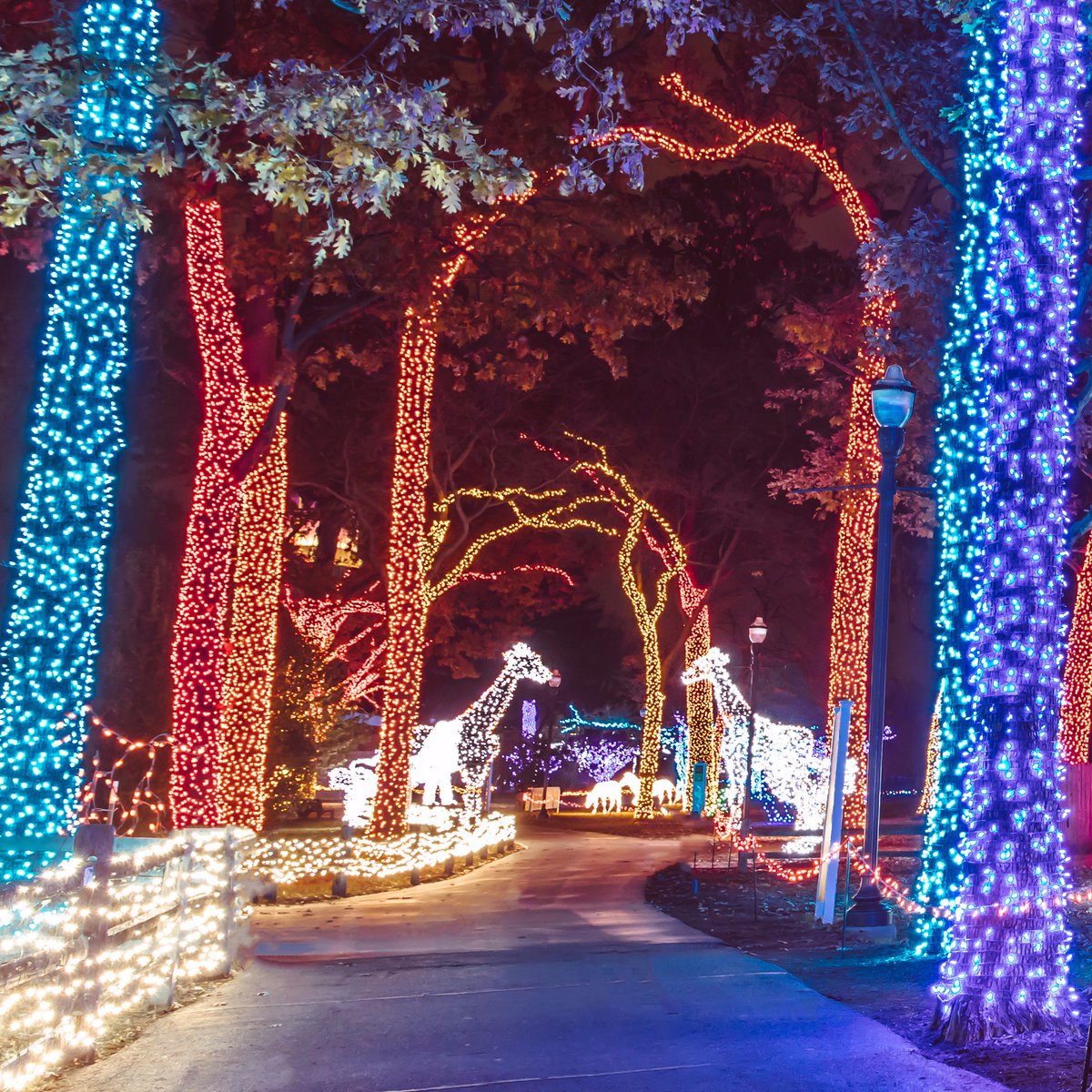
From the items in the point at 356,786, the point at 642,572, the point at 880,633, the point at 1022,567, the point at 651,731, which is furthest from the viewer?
the point at 642,572

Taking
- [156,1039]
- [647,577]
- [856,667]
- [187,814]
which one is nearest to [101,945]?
[156,1039]

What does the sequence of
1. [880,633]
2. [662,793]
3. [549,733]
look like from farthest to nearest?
[549,733], [662,793], [880,633]

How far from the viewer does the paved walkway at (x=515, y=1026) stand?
6469mm

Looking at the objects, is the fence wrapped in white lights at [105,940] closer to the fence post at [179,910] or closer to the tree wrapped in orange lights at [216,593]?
the fence post at [179,910]

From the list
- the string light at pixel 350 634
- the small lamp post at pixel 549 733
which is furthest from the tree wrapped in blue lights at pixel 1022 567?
the small lamp post at pixel 549 733

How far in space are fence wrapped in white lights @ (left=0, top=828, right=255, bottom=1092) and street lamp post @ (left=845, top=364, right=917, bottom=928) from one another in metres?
5.93

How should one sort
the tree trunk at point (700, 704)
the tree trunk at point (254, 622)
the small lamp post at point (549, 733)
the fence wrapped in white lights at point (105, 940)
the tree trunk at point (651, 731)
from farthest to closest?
the small lamp post at point (549, 733) < the tree trunk at point (700, 704) < the tree trunk at point (651, 731) < the tree trunk at point (254, 622) < the fence wrapped in white lights at point (105, 940)

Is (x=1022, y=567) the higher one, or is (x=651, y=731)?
(x=1022, y=567)

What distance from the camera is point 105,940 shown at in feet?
24.4

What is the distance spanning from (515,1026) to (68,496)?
21.0 ft

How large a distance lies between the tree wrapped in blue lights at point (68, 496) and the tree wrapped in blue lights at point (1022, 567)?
21.9 feet

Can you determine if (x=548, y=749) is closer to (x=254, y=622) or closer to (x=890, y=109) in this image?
(x=254, y=622)

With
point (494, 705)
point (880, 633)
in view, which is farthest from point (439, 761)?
point (880, 633)

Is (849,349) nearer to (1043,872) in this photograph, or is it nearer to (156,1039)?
(1043,872)
